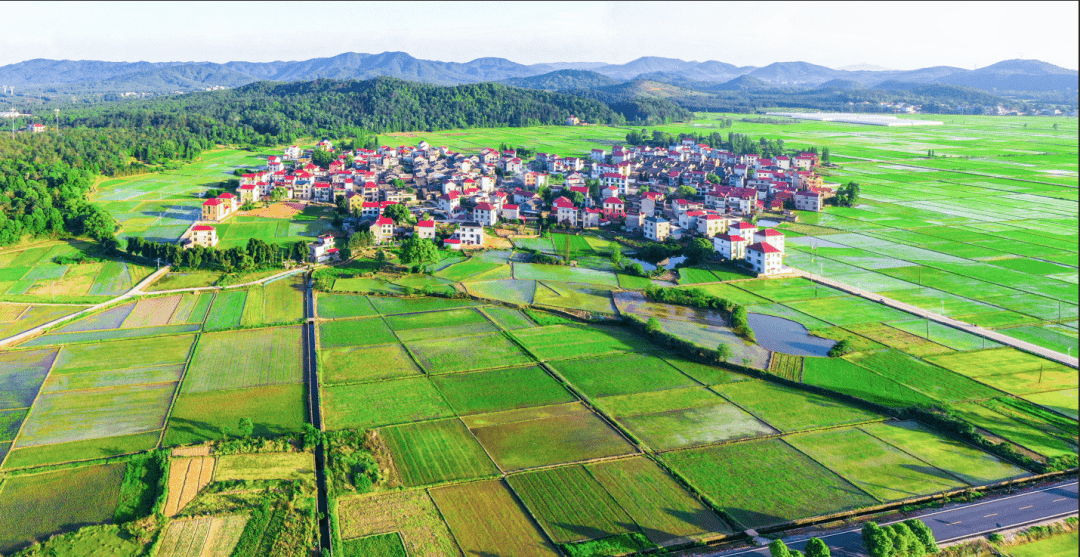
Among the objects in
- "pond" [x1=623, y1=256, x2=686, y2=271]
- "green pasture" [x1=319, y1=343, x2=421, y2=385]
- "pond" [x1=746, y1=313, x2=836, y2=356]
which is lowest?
"green pasture" [x1=319, y1=343, x2=421, y2=385]

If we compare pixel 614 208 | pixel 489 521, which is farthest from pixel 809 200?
pixel 489 521

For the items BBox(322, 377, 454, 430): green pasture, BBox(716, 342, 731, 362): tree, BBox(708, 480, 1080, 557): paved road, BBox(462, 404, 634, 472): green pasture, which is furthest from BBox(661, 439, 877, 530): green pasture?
BBox(322, 377, 454, 430): green pasture

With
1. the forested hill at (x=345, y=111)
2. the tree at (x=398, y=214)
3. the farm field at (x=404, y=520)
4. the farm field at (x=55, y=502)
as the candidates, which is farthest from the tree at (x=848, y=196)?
the forested hill at (x=345, y=111)

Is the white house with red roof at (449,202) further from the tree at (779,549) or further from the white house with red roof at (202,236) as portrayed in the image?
the tree at (779,549)

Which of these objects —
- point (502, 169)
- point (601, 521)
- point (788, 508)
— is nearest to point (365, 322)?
point (601, 521)

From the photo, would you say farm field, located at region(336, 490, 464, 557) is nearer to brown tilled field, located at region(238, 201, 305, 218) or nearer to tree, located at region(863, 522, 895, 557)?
tree, located at region(863, 522, 895, 557)

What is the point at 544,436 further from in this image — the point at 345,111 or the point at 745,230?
the point at 345,111

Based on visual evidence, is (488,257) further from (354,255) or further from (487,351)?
(487,351)
